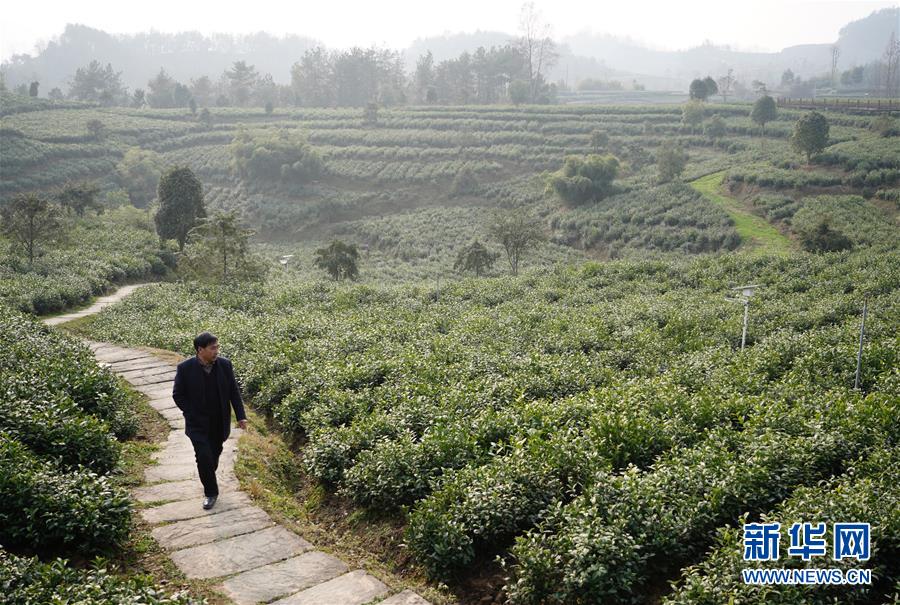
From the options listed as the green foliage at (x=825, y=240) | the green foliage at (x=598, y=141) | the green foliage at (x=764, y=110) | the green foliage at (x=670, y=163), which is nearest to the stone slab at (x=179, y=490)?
the green foliage at (x=825, y=240)

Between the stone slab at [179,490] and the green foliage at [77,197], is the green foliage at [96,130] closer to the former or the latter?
the green foliage at [77,197]

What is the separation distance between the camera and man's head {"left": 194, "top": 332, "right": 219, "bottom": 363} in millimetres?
6488

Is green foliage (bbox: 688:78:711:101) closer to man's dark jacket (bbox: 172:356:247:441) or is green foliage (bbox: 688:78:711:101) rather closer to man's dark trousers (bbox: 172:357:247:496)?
man's dark trousers (bbox: 172:357:247:496)

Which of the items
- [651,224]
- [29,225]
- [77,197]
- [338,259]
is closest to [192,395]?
[29,225]

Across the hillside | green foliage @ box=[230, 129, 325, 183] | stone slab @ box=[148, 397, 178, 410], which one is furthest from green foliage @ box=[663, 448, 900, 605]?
green foliage @ box=[230, 129, 325, 183]

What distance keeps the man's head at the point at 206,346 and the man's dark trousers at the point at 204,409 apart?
0.33 ft

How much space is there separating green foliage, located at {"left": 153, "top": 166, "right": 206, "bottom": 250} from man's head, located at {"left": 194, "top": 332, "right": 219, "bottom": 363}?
2679 centimetres

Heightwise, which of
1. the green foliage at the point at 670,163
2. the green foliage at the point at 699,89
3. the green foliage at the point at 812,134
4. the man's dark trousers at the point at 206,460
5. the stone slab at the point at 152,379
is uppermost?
the green foliage at the point at 699,89

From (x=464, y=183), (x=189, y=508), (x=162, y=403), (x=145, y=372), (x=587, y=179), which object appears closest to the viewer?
(x=189, y=508)

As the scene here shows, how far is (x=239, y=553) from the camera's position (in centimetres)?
561

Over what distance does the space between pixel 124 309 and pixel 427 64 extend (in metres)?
104

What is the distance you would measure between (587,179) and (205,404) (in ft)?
155

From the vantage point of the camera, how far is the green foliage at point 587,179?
167 ft

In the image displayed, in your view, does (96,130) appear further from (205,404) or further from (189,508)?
(189,508)
